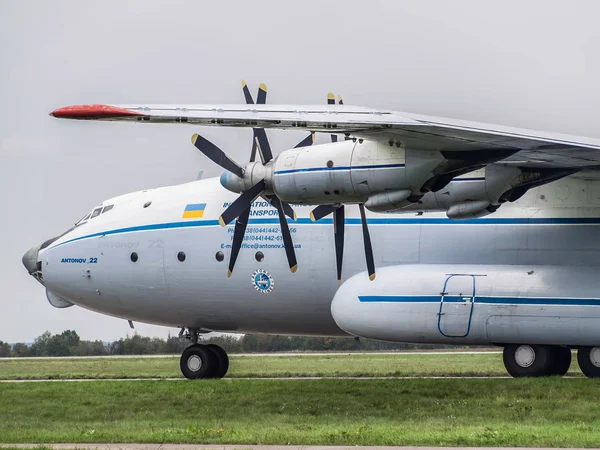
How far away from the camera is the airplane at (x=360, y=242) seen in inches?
740

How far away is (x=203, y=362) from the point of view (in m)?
28.4

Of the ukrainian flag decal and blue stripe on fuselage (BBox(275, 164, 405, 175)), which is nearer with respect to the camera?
blue stripe on fuselage (BBox(275, 164, 405, 175))

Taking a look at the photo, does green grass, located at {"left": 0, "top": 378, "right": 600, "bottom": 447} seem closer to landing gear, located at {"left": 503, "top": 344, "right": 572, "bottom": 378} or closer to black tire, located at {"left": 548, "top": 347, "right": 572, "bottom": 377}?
landing gear, located at {"left": 503, "top": 344, "right": 572, "bottom": 378}

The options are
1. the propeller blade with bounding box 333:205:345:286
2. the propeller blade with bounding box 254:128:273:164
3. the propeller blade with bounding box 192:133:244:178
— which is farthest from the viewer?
the propeller blade with bounding box 333:205:345:286

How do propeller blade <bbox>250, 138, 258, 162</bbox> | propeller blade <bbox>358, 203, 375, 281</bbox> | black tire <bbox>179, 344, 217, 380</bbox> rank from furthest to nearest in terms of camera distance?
black tire <bbox>179, 344, 217, 380</bbox> < propeller blade <bbox>250, 138, 258, 162</bbox> < propeller blade <bbox>358, 203, 375, 281</bbox>

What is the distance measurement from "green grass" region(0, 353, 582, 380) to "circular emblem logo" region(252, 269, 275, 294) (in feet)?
16.9

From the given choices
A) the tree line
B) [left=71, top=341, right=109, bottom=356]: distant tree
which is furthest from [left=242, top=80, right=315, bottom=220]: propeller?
[left=71, top=341, right=109, bottom=356]: distant tree

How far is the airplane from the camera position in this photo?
61.7ft

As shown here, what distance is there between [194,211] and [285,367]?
31.0ft

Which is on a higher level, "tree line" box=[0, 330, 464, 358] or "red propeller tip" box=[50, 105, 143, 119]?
"red propeller tip" box=[50, 105, 143, 119]

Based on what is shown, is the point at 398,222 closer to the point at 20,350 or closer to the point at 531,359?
the point at 531,359

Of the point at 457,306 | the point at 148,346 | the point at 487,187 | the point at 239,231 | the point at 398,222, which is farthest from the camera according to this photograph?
the point at 148,346

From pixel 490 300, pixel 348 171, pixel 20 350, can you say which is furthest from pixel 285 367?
pixel 20 350

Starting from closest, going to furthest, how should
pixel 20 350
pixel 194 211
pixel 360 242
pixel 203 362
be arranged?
pixel 360 242
pixel 194 211
pixel 203 362
pixel 20 350
